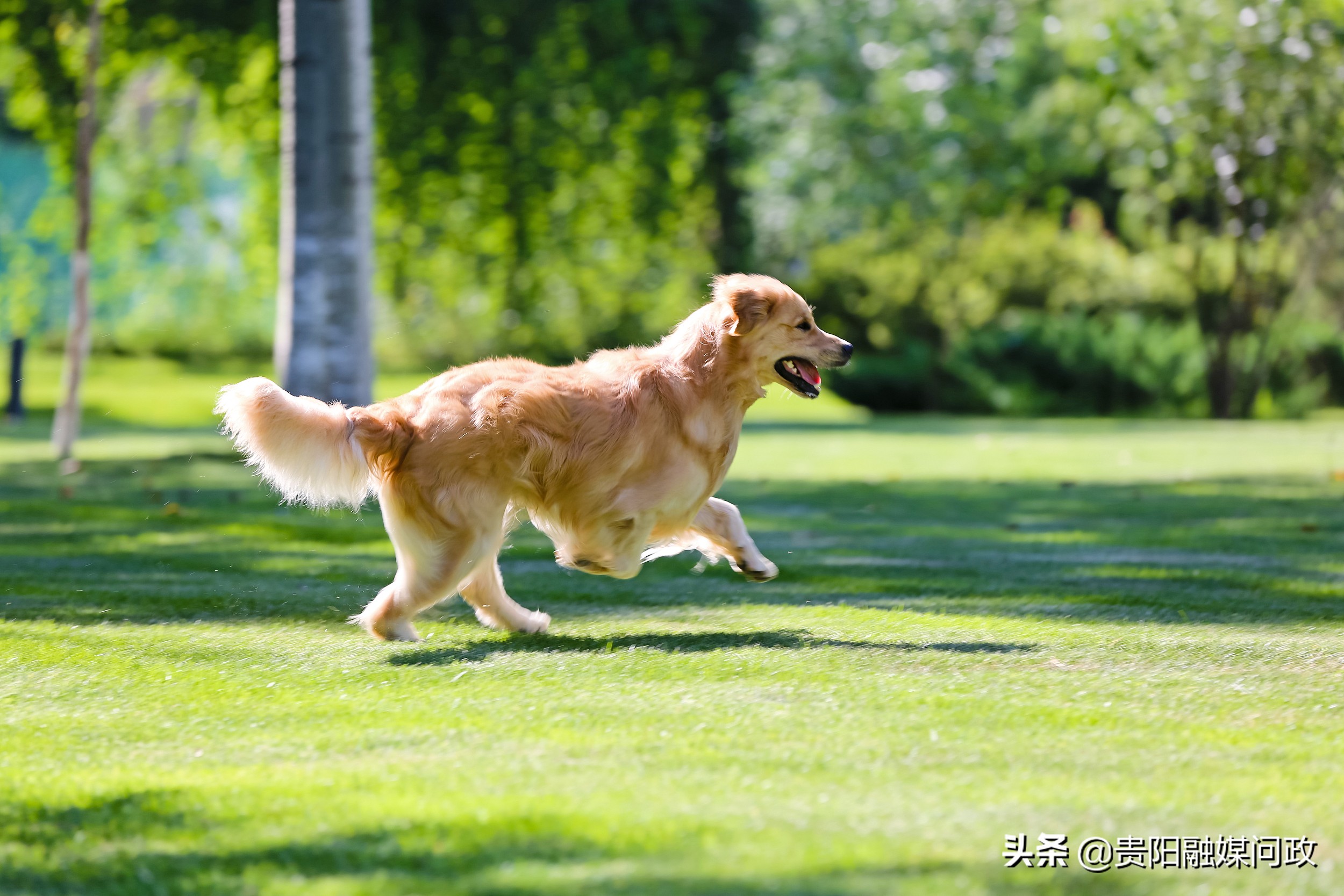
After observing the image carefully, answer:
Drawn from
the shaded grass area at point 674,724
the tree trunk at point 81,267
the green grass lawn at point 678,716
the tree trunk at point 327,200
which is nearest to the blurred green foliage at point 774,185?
the tree trunk at point 81,267

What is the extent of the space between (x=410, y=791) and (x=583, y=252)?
25929 mm

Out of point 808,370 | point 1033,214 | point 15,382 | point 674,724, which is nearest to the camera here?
point 674,724

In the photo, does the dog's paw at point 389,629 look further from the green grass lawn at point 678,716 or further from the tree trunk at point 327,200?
the tree trunk at point 327,200

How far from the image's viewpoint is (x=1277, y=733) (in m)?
4.29

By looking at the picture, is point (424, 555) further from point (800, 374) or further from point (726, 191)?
point (726, 191)

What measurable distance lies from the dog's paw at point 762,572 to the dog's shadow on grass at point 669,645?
479mm

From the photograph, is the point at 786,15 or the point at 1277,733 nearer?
the point at 1277,733

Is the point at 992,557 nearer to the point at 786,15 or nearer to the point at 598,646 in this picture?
the point at 598,646

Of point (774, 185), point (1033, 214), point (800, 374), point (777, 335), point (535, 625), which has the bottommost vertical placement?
point (535, 625)

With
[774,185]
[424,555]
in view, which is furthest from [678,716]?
[774,185]

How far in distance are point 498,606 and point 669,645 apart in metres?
0.84

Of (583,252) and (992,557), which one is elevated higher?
(583,252)

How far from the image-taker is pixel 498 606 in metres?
6.23

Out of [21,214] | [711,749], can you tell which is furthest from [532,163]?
[711,749]
